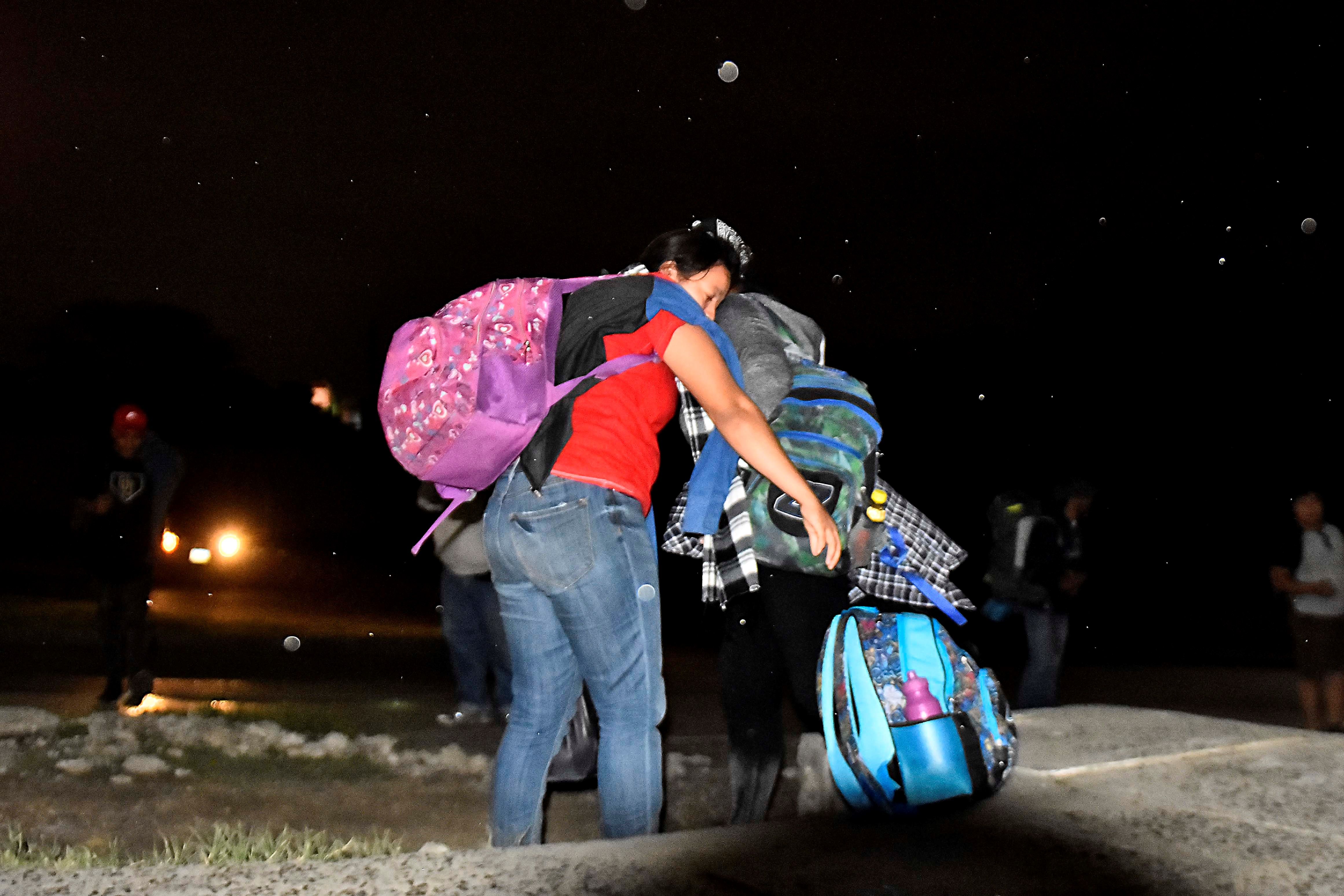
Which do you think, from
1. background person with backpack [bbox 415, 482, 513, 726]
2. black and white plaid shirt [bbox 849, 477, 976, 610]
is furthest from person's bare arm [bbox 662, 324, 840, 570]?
background person with backpack [bbox 415, 482, 513, 726]

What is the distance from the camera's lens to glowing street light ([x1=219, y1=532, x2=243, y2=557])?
19531 millimetres

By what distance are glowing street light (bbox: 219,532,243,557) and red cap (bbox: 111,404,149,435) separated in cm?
1261

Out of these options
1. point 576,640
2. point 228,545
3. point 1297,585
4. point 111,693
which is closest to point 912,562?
point 576,640

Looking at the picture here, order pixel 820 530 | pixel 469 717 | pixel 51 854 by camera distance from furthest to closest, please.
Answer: pixel 469 717, pixel 51 854, pixel 820 530

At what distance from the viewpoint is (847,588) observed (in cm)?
362

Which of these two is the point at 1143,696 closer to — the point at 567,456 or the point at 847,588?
the point at 847,588

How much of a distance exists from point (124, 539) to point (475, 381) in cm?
532

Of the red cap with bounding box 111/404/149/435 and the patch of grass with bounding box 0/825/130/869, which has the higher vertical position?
the red cap with bounding box 111/404/149/435

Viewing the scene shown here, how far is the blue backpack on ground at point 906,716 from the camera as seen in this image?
10.2 feet

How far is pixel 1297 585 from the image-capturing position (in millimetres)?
7355

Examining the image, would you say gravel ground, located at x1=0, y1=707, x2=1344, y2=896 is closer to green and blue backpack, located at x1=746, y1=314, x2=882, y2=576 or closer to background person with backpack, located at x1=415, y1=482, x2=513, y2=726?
green and blue backpack, located at x1=746, y1=314, x2=882, y2=576

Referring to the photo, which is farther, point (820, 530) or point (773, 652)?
point (773, 652)


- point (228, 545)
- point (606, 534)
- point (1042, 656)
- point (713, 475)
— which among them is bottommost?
point (1042, 656)

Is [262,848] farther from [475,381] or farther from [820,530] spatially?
[820,530]
